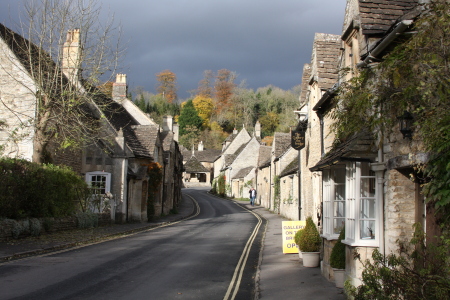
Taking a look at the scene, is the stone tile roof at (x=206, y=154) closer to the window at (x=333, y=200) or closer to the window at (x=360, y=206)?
the window at (x=333, y=200)

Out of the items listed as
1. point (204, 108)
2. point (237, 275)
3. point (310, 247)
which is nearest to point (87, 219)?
point (237, 275)

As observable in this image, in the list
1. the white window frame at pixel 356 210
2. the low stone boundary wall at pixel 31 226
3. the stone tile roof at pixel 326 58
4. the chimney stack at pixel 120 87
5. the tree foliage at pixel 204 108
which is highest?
the tree foliage at pixel 204 108

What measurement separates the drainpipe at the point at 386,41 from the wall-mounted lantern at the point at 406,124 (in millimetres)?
1573

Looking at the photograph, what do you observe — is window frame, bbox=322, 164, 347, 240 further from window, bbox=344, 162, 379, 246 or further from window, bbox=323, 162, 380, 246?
window, bbox=344, 162, 379, 246

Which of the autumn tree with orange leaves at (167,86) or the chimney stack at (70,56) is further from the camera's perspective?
the autumn tree with orange leaves at (167,86)

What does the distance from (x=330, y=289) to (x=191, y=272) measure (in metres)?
3.68

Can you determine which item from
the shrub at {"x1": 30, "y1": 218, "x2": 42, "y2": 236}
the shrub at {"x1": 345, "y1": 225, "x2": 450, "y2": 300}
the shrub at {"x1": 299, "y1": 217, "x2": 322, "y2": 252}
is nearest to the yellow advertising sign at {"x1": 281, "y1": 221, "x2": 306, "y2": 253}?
the shrub at {"x1": 299, "y1": 217, "x2": 322, "y2": 252}

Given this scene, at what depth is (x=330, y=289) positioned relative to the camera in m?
9.62

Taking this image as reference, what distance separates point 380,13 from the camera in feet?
33.0

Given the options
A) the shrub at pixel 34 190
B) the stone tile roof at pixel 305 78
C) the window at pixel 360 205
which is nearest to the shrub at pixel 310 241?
the window at pixel 360 205

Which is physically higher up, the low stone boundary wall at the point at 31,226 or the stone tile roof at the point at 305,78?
the stone tile roof at the point at 305,78

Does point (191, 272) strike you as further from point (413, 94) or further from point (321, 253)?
point (413, 94)

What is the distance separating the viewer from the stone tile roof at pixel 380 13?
31.5 feet

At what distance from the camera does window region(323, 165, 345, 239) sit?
11.2m
